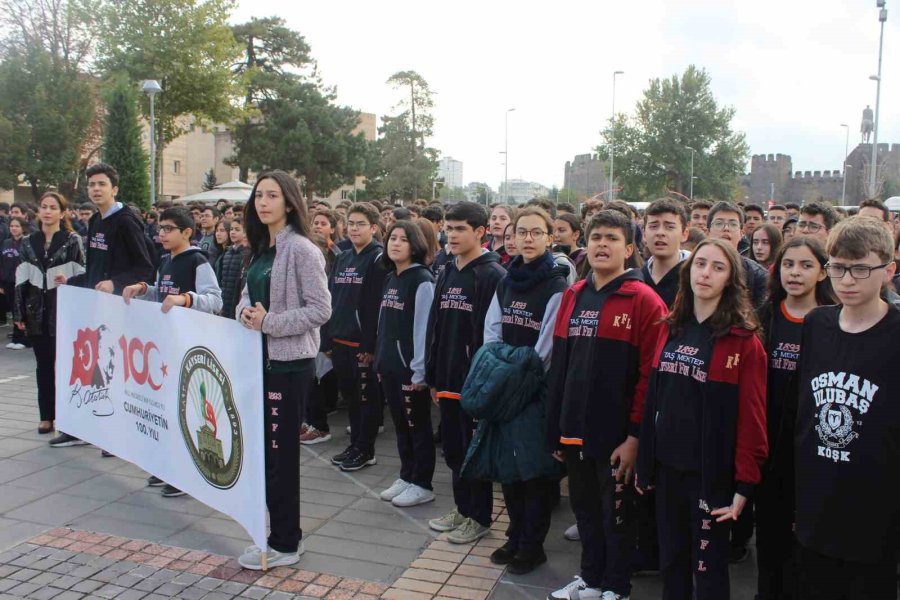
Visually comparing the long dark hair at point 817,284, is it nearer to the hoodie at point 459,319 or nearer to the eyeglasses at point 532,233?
the eyeglasses at point 532,233

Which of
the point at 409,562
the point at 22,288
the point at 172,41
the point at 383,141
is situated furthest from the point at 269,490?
the point at 383,141

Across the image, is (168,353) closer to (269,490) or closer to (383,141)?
(269,490)

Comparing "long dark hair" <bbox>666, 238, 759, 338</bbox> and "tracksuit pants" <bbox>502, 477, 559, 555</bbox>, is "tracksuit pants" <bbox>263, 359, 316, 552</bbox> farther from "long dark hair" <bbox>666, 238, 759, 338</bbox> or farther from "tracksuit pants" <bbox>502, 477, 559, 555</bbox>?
"long dark hair" <bbox>666, 238, 759, 338</bbox>

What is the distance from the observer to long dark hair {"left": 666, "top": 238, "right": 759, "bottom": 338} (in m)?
3.32

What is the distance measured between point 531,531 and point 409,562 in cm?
76

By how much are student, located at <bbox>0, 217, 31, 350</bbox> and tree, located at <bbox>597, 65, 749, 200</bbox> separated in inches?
2490

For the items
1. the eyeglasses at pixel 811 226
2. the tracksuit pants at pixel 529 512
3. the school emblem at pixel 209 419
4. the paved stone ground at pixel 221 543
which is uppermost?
the eyeglasses at pixel 811 226

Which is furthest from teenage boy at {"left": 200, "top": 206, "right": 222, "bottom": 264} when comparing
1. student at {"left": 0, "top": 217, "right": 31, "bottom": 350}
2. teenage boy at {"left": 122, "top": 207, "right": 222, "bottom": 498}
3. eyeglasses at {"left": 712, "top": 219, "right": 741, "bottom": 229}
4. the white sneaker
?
eyeglasses at {"left": 712, "top": 219, "right": 741, "bottom": 229}

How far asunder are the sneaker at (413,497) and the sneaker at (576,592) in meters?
1.59

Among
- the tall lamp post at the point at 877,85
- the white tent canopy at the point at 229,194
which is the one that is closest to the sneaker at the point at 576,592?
the white tent canopy at the point at 229,194

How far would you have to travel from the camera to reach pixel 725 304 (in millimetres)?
3381

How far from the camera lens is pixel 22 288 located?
24.4 feet

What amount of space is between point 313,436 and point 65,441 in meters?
2.16

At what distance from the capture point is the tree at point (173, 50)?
29672 mm
